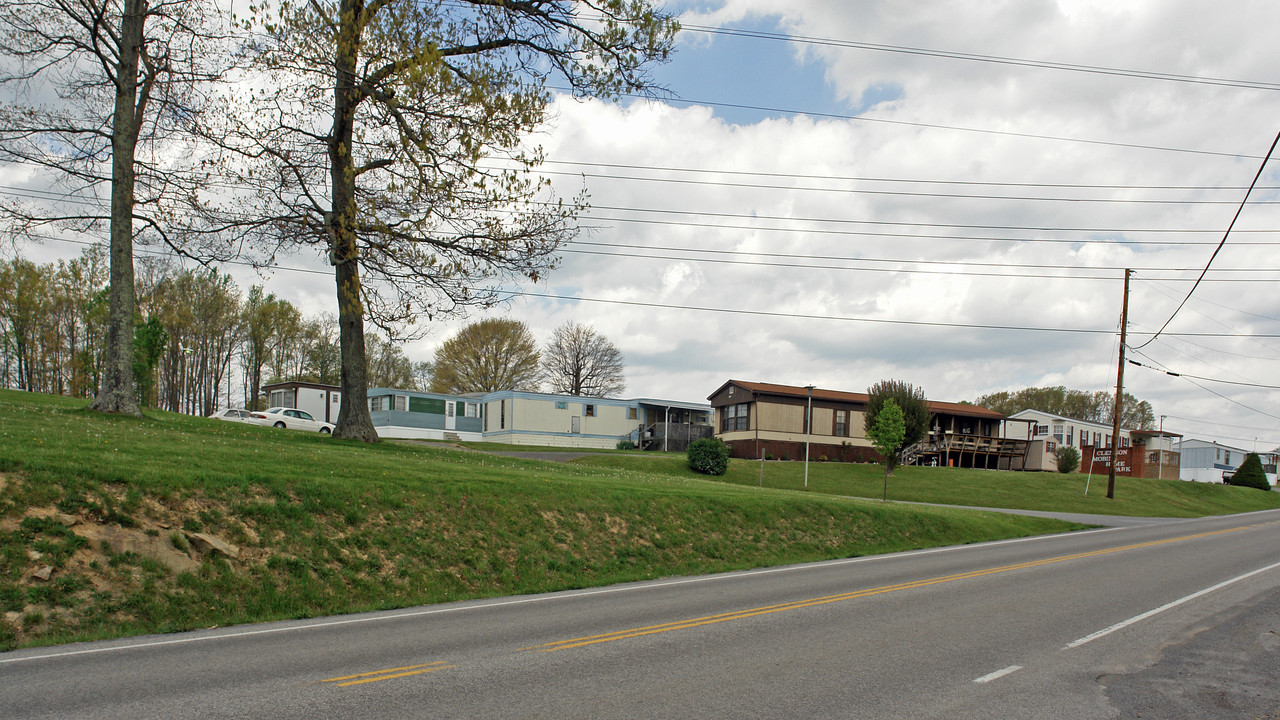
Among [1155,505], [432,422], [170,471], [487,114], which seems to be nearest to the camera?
[170,471]

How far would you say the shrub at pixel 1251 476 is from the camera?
62.0m

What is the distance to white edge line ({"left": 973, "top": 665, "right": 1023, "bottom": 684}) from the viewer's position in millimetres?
7039

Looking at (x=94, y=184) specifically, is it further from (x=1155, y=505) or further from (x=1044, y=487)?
(x=1155, y=505)

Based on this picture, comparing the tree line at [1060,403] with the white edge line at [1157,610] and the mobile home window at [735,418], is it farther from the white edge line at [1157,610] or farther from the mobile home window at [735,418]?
the white edge line at [1157,610]

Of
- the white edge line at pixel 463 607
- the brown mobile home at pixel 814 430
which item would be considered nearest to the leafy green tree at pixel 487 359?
the brown mobile home at pixel 814 430

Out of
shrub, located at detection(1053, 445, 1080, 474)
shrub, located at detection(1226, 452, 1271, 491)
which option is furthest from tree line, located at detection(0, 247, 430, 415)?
shrub, located at detection(1226, 452, 1271, 491)

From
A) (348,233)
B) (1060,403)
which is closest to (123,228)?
(348,233)

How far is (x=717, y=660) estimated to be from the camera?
7531 mm

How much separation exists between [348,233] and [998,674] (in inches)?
624

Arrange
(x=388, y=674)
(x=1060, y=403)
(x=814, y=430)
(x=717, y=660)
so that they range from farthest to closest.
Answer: (x=1060, y=403)
(x=814, y=430)
(x=717, y=660)
(x=388, y=674)

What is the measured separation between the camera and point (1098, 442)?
66438 millimetres

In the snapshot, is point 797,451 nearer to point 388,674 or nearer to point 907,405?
point 907,405

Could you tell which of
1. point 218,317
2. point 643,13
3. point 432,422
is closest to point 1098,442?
point 432,422

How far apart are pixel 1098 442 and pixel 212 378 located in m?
75.4
